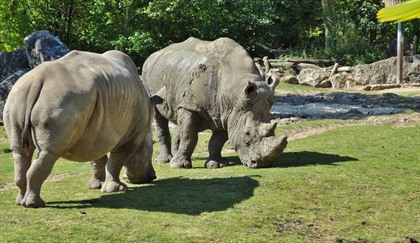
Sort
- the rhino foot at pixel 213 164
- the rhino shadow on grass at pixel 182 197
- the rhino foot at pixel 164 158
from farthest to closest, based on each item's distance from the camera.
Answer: the rhino foot at pixel 164 158 → the rhino foot at pixel 213 164 → the rhino shadow on grass at pixel 182 197

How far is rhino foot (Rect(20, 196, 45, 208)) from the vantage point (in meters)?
8.38

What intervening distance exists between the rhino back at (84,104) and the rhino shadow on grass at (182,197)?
1.97 feet

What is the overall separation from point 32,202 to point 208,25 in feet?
85.3

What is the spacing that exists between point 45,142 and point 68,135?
0.26 meters

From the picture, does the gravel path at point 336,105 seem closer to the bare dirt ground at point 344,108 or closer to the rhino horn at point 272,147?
the bare dirt ground at point 344,108

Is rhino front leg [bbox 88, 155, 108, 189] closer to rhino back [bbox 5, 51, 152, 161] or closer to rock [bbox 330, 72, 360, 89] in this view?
rhino back [bbox 5, 51, 152, 161]

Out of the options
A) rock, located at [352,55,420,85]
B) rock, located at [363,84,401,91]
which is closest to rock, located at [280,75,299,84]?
rock, located at [352,55,420,85]

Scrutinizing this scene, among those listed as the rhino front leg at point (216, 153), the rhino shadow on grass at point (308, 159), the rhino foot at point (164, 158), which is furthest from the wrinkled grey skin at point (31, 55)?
the rhino shadow on grass at point (308, 159)

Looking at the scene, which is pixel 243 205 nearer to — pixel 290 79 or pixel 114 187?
pixel 114 187

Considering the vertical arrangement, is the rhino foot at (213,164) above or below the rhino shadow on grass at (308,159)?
above

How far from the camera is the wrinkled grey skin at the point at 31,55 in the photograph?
71.7ft

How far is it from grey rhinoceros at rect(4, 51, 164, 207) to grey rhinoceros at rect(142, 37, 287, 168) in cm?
239

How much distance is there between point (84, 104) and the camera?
27.2 feet

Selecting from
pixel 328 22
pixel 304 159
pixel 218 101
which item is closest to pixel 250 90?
pixel 218 101
